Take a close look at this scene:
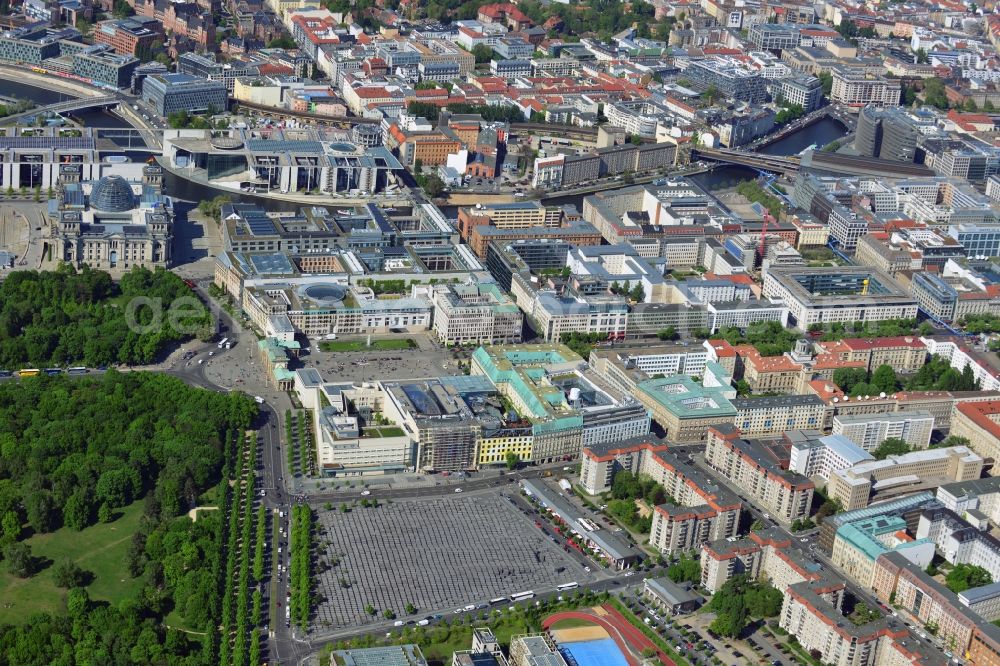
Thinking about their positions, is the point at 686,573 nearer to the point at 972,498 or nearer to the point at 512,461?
the point at 512,461

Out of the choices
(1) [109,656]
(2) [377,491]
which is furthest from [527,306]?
(1) [109,656]

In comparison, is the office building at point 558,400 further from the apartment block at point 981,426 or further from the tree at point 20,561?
the tree at point 20,561

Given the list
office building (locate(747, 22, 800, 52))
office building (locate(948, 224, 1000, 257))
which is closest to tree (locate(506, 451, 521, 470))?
office building (locate(948, 224, 1000, 257))

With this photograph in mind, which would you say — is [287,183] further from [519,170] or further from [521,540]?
[521,540]

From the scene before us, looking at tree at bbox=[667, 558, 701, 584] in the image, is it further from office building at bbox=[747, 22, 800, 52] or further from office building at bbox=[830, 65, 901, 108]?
office building at bbox=[747, 22, 800, 52]

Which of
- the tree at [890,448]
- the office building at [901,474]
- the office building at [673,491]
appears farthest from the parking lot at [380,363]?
the tree at [890,448]
